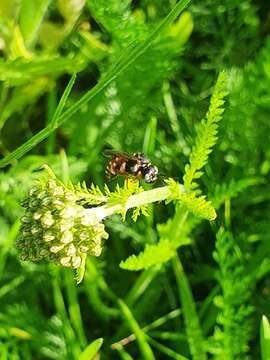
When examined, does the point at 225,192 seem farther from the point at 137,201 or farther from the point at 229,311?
the point at 137,201

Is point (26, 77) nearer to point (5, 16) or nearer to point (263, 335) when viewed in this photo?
point (5, 16)

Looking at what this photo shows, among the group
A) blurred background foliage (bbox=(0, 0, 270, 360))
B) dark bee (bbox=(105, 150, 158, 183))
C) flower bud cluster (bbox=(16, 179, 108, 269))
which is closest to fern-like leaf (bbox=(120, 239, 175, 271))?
blurred background foliage (bbox=(0, 0, 270, 360))

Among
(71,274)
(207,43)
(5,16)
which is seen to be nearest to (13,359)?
(71,274)

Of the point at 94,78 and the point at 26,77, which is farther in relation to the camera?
the point at 94,78

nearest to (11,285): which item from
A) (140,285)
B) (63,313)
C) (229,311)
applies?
(63,313)

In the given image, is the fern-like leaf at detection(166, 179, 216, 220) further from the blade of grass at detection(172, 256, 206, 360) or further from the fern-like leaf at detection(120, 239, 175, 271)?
the blade of grass at detection(172, 256, 206, 360)

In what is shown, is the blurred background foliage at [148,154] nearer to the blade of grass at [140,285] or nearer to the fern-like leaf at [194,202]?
the blade of grass at [140,285]
